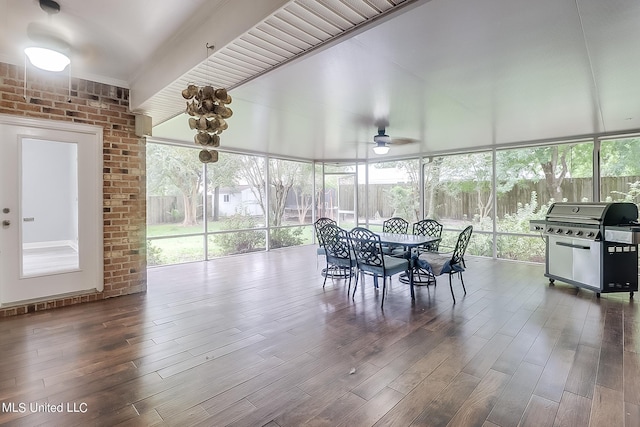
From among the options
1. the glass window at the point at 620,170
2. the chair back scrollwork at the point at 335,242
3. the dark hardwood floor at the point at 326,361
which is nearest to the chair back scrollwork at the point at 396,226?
the chair back scrollwork at the point at 335,242

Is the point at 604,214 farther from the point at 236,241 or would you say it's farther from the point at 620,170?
the point at 236,241

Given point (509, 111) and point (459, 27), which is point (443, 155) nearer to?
point (509, 111)

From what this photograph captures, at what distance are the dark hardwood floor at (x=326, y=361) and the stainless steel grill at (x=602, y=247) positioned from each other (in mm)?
240

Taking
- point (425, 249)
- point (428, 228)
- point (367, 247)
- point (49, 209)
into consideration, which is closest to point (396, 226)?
point (428, 228)

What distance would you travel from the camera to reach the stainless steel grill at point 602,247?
3861 mm

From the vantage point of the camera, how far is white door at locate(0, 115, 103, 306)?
10.5 feet

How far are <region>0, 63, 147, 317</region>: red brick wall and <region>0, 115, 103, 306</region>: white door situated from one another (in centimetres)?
9

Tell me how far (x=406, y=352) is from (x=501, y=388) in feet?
2.26

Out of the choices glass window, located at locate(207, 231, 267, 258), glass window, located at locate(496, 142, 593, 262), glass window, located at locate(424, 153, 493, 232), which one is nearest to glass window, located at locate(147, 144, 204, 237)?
glass window, located at locate(207, 231, 267, 258)

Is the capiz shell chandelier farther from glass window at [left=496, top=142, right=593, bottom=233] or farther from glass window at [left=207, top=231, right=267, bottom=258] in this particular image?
glass window at [left=496, top=142, right=593, bottom=233]

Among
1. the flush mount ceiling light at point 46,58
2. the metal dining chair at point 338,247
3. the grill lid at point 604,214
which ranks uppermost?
the flush mount ceiling light at point 46,58

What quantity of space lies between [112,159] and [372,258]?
3.43 m

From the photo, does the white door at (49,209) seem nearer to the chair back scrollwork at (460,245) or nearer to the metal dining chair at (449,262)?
the metal dining chair at (449,262)

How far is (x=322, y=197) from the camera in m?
8.93
